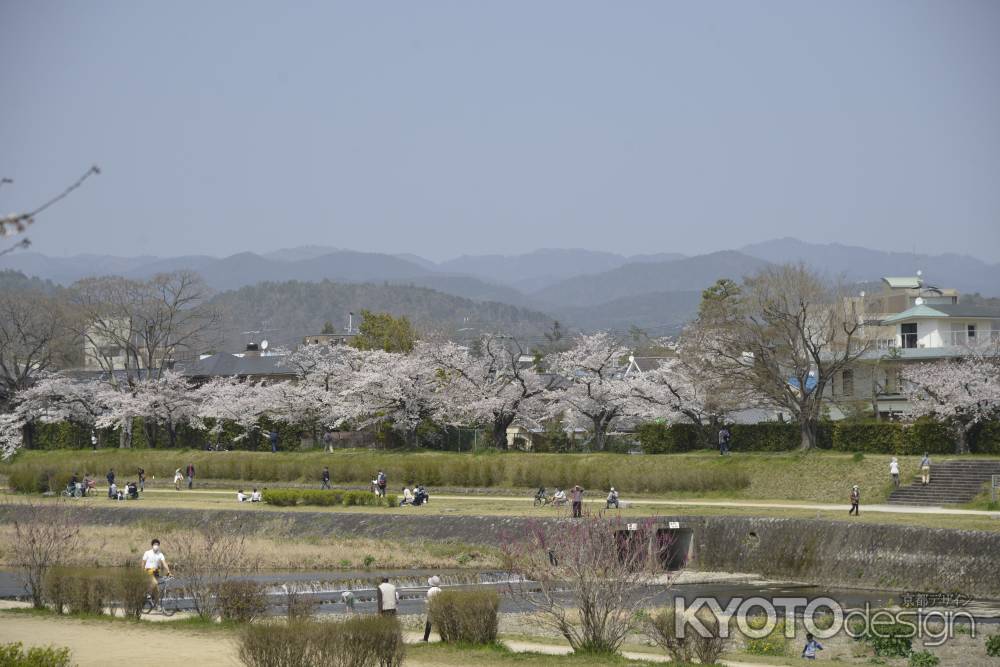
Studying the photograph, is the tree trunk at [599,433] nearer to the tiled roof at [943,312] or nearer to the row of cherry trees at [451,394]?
the row of cherry trees at [451,394]

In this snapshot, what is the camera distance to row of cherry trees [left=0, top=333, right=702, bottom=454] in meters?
59.1

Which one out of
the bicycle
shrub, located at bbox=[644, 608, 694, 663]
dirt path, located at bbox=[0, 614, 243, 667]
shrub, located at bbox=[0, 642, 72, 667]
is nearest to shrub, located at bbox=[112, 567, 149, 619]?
the bicycle

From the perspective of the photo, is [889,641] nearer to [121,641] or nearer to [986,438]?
[121,641]

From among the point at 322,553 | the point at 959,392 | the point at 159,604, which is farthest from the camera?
the point at 959,392

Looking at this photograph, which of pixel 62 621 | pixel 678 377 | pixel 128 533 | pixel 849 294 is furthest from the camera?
pixel 678 377

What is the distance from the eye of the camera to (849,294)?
51.6m

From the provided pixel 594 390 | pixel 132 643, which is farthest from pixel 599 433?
pixel 132 643

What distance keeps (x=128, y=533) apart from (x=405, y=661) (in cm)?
2681

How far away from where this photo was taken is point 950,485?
40.6 meters

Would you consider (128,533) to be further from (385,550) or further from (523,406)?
(523,406)

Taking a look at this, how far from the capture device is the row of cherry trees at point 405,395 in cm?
5906

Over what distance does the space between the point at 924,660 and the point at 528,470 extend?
31.3 m

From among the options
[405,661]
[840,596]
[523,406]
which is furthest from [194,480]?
[405,661]

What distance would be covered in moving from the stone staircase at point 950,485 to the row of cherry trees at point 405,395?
15124mm
